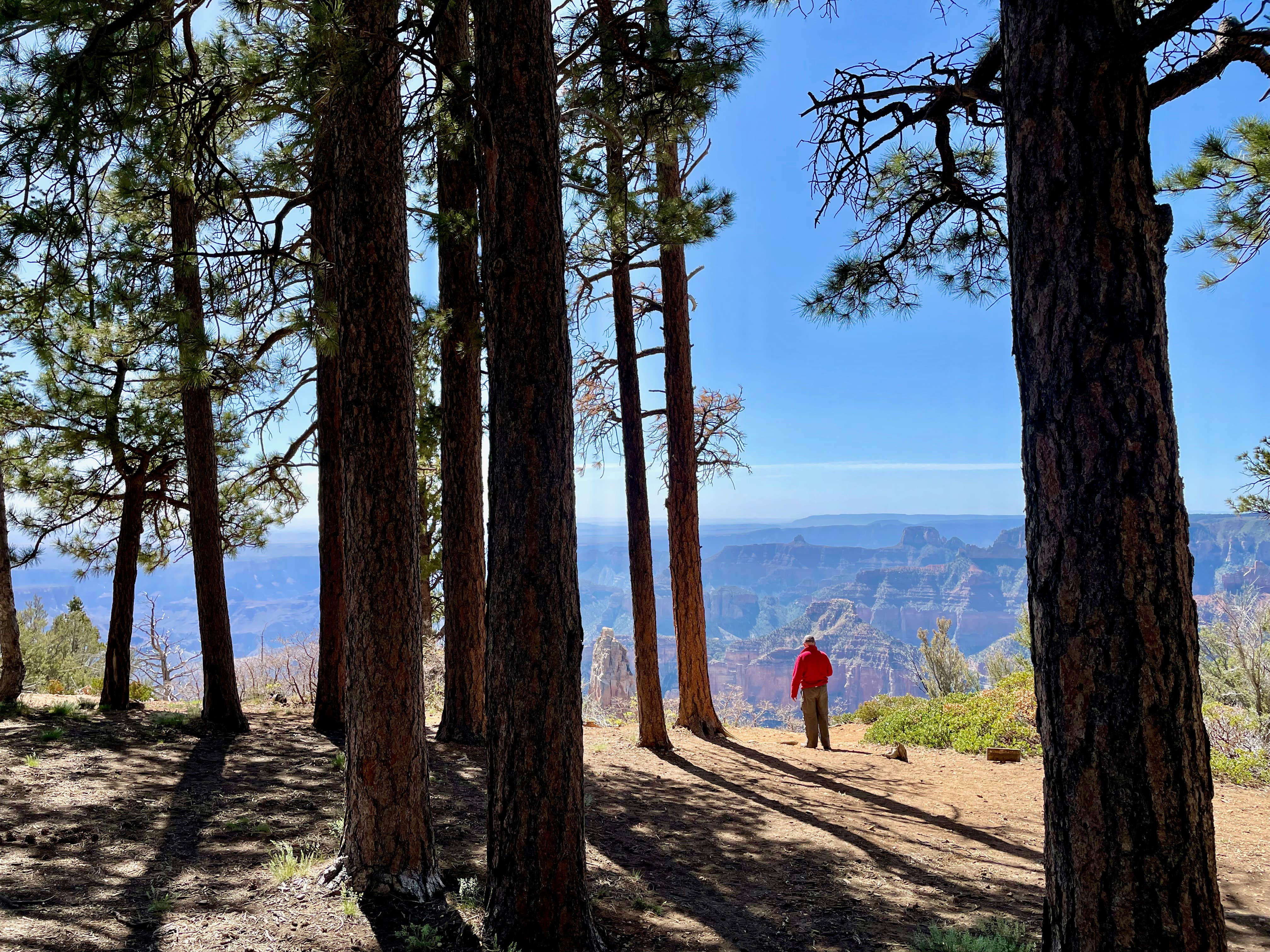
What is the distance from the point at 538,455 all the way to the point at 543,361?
1.50ft

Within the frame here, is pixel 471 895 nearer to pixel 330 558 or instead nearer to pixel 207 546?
pixel 330 558

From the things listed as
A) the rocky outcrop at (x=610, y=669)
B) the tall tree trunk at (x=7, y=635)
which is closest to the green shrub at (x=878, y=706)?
the tall tree trunk at (x=7, y=635)

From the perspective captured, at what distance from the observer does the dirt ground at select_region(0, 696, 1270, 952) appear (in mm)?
3801

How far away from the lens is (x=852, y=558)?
18150cm

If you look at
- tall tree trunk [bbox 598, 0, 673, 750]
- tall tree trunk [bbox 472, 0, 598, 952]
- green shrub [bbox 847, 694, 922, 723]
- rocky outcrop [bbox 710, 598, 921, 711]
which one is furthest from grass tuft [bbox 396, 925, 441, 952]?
rocky outcrop [bbox 710, 598, 921, 711]

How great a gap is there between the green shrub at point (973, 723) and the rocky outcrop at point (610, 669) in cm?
2889

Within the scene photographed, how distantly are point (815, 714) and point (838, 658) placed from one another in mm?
98553

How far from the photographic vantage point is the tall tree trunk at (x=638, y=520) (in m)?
9.32

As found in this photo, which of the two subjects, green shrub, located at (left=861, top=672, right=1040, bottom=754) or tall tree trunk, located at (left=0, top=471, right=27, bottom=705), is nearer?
tall tree trunk, located at (left=0, top=471, right=27, bottom=705)

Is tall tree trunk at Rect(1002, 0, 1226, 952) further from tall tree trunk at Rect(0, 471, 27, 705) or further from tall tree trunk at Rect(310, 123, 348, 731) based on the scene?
tall tree trunk at Rect(0, 471, 27, 705)

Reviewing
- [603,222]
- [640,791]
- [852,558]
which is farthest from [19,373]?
[852,558]

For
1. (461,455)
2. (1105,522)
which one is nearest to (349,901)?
(1105,522)

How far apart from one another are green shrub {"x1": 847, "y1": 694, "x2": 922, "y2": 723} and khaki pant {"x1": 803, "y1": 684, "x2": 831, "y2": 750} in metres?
3.50

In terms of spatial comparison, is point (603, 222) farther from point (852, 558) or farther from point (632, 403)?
point (852, 558)
